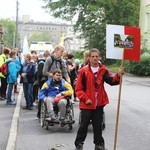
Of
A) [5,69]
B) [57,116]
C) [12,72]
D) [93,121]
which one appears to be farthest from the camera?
[5,69]

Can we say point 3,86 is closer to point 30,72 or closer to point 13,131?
point 30,72

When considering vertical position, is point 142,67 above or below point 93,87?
below

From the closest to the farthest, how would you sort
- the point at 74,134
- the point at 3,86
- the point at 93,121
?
the point at 93,121, the point at 74,134, the point at 3,86

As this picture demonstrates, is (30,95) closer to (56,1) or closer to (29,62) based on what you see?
(29,62)

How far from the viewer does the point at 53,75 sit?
1061 cm

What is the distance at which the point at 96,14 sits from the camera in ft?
177

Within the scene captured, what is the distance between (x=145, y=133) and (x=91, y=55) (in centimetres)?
338

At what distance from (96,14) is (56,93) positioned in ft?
145

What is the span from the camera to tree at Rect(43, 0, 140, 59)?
53.2 meters

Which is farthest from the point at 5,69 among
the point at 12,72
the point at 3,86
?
the point at 3,86

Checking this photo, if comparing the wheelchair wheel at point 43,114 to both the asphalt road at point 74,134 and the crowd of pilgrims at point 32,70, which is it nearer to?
the asphalt road at point 74,134

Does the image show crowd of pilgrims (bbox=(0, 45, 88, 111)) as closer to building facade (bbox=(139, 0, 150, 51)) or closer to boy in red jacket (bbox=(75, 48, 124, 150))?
boy in red jacket (bbox=(75, 48, 124, 150))

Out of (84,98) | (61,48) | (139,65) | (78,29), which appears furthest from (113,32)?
(78,29)

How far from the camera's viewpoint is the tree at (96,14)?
53.2m
